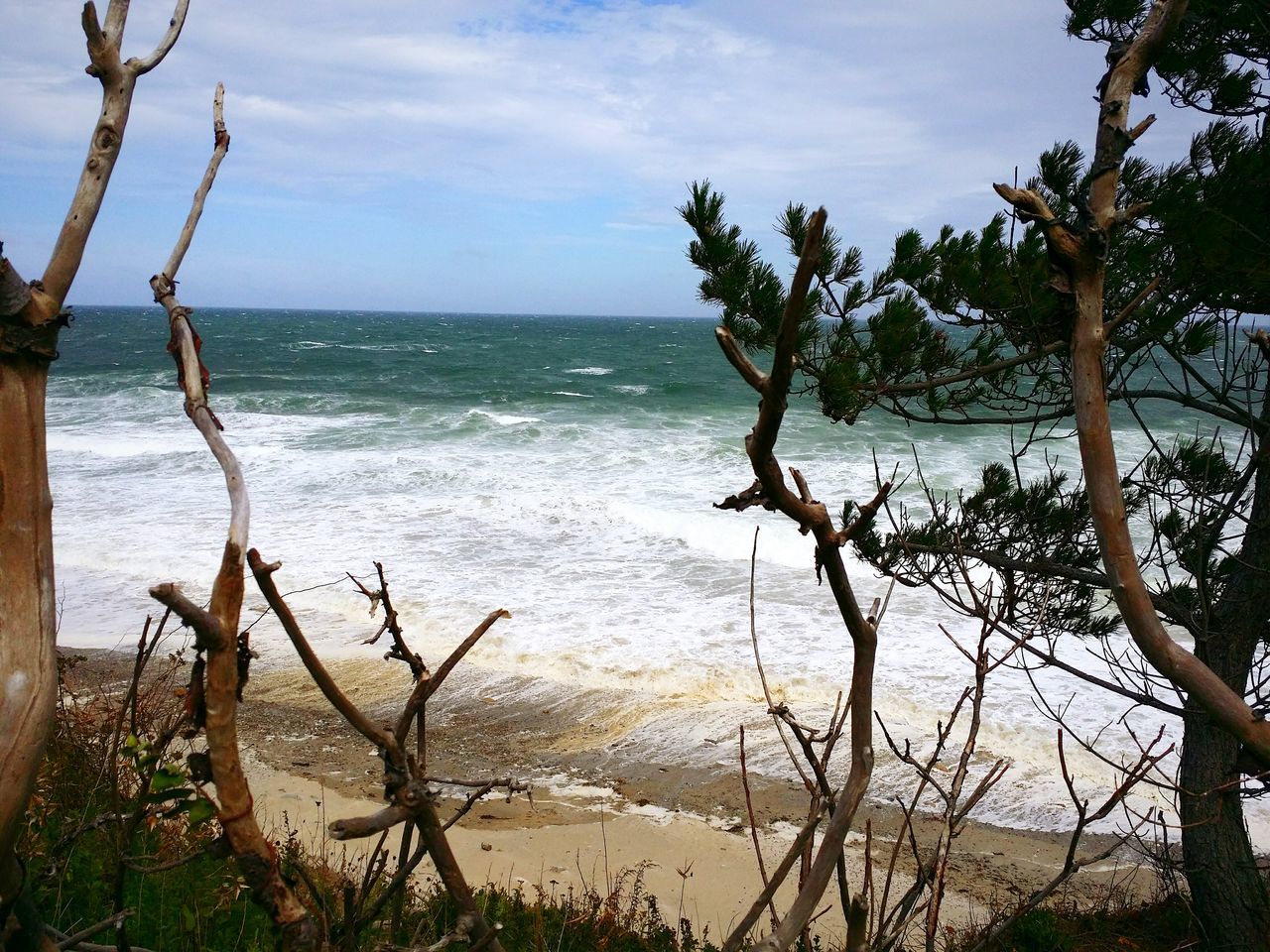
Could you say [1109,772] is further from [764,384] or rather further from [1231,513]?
[764,384]

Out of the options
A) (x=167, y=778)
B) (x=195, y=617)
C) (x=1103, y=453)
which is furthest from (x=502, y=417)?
(x=195, y=617)

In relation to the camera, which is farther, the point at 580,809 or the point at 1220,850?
the point at 580,809

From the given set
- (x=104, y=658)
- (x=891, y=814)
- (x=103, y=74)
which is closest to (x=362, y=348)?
(x=104, y=658)

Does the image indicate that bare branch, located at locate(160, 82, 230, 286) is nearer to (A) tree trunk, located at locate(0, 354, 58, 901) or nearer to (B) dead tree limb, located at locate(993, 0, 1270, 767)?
(A) tree trunk, located at locate(0, 354, 58, 901)

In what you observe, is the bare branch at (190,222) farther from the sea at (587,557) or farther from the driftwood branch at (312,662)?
the sea at (587,557)

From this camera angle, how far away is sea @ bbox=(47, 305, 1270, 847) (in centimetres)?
756

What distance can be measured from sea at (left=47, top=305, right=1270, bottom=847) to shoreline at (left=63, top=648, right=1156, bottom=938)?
0.35 m

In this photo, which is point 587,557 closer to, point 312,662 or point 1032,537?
point 1032,537

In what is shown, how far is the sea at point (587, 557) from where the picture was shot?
7.56 metres

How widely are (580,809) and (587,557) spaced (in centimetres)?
593

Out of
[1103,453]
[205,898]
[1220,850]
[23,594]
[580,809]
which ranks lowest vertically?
[580,809]

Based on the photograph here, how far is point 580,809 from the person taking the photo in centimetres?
618

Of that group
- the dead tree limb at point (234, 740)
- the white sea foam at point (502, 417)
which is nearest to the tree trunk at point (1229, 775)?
the dead tree limb at point (234, 740)

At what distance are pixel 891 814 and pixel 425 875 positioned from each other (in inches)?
129
